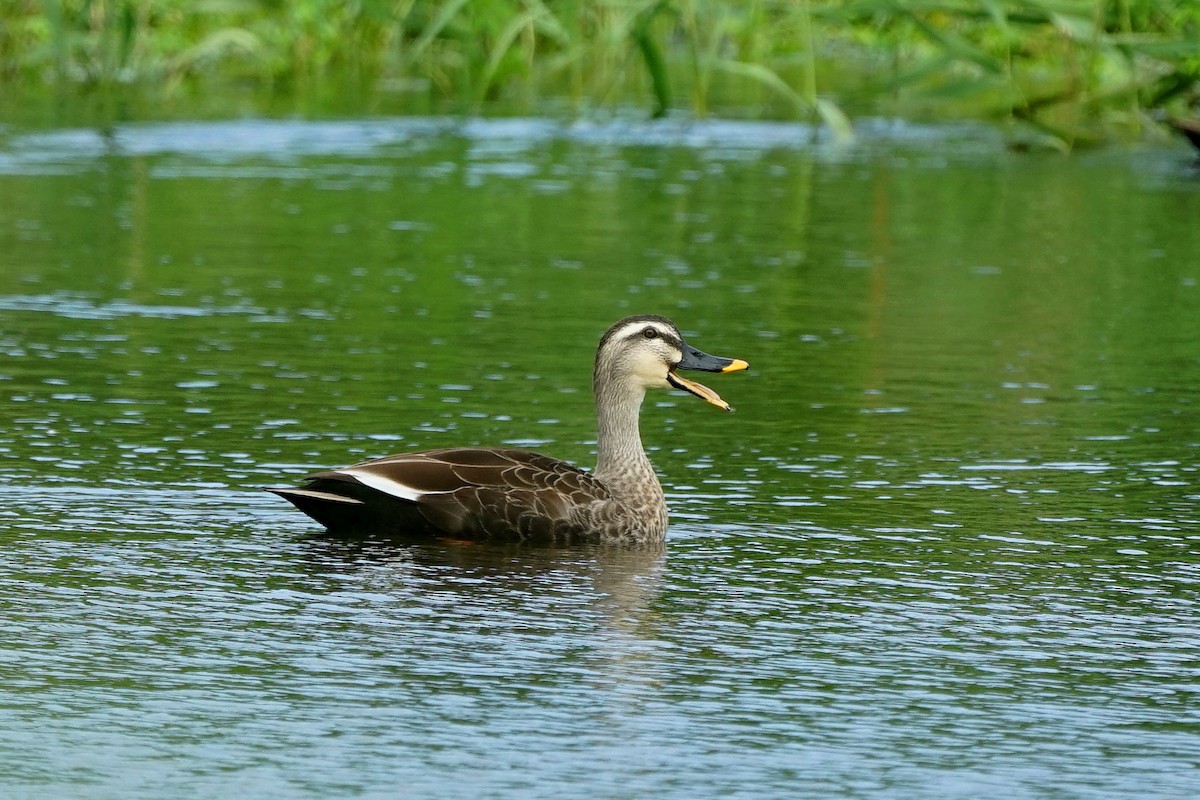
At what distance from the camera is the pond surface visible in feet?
24.0

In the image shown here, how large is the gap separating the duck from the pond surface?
116 mm

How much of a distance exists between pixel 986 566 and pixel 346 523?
105 inches

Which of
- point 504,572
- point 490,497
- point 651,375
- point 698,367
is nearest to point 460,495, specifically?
point 490,497

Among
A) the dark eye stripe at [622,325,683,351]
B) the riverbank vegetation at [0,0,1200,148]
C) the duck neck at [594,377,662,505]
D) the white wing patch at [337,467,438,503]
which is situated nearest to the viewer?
the white wing patch at [337,467,438,503]

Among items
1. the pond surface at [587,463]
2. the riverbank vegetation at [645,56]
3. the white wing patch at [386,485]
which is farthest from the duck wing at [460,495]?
the riverbank vegetation at [645,56]

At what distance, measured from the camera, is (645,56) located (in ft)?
86.0

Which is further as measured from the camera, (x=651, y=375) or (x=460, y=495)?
(x=651, y=375)

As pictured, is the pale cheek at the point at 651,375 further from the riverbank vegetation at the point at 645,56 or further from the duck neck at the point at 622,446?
the riverbank vegetation at the point at 645,56

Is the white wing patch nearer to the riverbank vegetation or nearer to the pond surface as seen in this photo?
the pond surface

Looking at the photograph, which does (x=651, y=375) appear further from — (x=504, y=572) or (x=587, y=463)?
(x=504, y=572)

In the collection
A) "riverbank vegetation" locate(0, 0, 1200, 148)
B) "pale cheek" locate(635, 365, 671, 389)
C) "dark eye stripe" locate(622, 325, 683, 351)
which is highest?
"riverbank vegetation" locate(0, 0, 1200, 148)

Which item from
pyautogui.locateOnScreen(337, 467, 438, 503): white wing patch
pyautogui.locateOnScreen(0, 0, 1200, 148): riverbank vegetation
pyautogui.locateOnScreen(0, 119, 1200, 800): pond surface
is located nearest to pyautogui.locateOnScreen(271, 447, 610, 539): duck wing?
pyautogui.locateOnScreen(337, 467, 438, 503): white wing patch

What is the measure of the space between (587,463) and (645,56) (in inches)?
586

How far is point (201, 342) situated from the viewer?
15.3 metres
